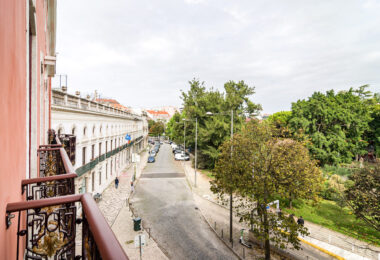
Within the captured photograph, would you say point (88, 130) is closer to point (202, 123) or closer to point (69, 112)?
point (69, 112)

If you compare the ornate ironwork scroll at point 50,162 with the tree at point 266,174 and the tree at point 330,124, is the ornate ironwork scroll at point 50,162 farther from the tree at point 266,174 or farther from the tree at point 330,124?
the tree at point 330,124

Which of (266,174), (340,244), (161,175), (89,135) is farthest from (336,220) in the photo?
(89,135)

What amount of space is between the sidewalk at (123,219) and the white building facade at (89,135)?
5.42 feet

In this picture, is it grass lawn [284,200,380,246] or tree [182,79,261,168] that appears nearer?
grass lawn [284,200,380,246]

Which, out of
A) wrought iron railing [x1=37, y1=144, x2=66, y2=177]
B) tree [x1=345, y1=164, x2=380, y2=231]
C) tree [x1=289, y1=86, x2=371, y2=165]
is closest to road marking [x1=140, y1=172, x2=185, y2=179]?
tree [x1=289, y1=86, x2=371, y2=165]

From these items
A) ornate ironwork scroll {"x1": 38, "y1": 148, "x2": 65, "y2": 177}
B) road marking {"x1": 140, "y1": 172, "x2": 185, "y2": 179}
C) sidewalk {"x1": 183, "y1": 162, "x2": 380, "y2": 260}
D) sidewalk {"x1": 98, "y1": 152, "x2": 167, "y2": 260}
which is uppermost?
ornate ironwork scroll {"x1": 38, "y1": 148, "x2": 65, "y2": 177}

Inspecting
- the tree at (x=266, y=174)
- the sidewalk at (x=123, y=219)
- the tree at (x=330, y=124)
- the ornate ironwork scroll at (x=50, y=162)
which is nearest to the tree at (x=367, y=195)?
the tree at (x=266, y=174)

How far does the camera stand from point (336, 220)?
16219 mm

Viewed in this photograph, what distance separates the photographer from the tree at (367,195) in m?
12.0

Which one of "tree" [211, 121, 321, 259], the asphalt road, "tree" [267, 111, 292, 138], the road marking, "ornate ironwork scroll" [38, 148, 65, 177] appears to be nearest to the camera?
"ornate ironwork scroll" [38, 148, 65, 177]

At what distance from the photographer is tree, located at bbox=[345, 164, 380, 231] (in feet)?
39.2

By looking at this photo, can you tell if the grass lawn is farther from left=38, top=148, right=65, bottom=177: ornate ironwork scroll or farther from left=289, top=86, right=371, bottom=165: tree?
left=38, top=148, right=65, bottom=177: ornate ironwork scroll

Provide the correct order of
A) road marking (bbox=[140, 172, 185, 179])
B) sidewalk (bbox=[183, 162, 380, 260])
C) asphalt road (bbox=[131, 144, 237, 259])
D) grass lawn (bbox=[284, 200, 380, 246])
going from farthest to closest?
road marking (bbox=[140, 172, 185, 179]) → grass lawn (bbox=[284, 200, 380, 246]) → sidewalk (bbox=[183, 162, 380, 260]) → asphalt road (bbox=[131, 144, 237, 259])

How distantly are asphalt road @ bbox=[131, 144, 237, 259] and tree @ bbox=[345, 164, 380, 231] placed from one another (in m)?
8.49
